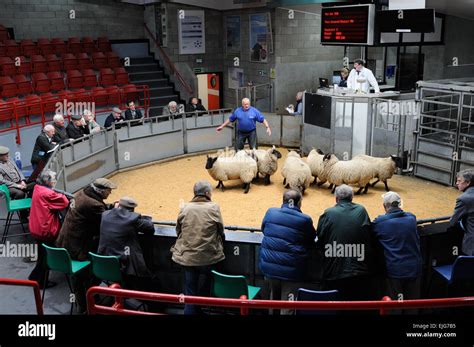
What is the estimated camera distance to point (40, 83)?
1465 cm

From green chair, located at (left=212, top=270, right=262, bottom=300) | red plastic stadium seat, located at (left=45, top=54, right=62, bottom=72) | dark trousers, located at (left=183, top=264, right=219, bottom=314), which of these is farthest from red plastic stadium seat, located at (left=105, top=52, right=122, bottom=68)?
green chair, located at (left=212, top=270, right=262, bottom=300)

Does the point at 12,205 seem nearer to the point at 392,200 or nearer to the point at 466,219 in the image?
the point at 392,200

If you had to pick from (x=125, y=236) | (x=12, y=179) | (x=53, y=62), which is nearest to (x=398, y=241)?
(x=125, y=236)

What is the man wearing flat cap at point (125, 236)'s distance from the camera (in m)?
5.59

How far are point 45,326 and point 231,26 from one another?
51.7 feet

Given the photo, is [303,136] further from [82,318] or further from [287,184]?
[82,318]

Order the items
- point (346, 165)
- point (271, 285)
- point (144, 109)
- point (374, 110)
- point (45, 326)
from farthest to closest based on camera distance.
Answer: point (144, 109) → point (374, 110) → point (346, 165) → point (271, 285) → point (45, 326)

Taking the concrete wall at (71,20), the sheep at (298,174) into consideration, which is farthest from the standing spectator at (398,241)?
the concrete wall at (71,20)

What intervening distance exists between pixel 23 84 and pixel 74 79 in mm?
1860

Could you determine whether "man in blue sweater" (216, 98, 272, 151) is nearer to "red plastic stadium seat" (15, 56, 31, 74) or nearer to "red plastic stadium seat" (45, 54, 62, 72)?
"red plastic stadium seat" (15, 56, 31, 74)

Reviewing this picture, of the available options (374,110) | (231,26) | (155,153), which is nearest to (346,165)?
(374,110)

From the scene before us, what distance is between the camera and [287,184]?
10852mm

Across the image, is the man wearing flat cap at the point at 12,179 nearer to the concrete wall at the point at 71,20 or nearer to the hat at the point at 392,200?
the hat at the point at 392,200

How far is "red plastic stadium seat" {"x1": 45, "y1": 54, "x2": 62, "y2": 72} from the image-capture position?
1591cm
